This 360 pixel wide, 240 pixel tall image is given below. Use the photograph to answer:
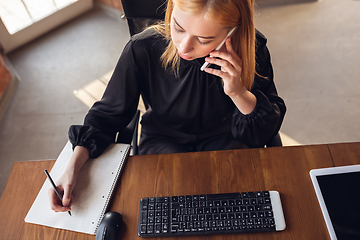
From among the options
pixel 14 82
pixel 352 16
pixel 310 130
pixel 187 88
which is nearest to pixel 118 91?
pixel 187 88

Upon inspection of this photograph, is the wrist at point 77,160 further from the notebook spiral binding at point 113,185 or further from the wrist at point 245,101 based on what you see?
the wrist at point 245,101

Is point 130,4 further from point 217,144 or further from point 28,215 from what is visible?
point 28,215

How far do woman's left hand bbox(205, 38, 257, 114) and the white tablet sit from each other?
343 millimetres

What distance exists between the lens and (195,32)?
0.85 metres

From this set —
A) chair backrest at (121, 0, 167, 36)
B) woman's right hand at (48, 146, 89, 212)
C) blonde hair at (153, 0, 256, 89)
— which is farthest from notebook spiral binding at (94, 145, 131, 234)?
chair backrest at (121, 0, 167, 36)

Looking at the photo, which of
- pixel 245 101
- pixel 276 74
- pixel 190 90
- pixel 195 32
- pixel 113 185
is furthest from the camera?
pixel 276 74

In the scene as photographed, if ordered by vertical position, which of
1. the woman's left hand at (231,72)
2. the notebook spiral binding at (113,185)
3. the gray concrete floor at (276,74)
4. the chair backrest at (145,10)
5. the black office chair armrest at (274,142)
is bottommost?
the gray concrete floor at (276,74)

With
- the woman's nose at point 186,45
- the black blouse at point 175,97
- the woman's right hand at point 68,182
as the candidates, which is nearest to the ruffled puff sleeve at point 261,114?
the black blouse at point 175,97

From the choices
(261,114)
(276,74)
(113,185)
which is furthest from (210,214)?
(276,74)

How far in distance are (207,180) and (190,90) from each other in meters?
0.40

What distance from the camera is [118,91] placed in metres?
1.17

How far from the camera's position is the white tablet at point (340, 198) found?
0.82 meters

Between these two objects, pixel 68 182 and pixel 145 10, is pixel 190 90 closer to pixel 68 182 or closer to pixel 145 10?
pixel 145 10

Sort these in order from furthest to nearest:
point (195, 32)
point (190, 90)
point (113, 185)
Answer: point (190, 90) < point (113, 185) < point (195, 32)
